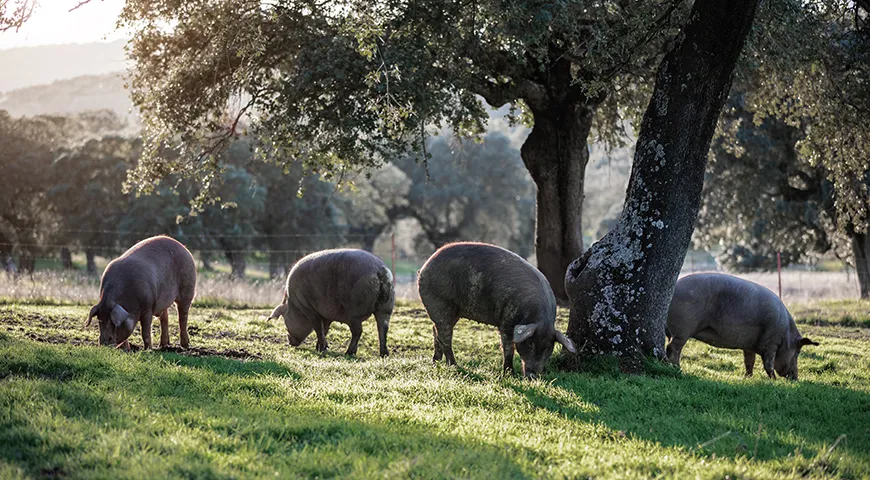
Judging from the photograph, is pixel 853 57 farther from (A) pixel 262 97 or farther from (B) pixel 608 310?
(A) pixel 262 97

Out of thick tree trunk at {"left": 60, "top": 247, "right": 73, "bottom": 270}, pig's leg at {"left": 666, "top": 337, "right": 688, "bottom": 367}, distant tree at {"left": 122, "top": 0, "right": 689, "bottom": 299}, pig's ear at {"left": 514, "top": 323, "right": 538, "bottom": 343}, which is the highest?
distant tree at {"left": 122, "top": 0, "right": 689, "bottom": 299}

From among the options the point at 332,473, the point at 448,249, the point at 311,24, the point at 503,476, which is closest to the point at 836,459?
the point at 503,476

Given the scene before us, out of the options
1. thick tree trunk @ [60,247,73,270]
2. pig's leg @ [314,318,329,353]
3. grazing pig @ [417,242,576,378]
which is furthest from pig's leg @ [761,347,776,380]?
thick tree trunk @ [60,247,73,270]

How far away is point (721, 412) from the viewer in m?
7.40

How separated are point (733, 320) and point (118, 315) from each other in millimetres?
8186

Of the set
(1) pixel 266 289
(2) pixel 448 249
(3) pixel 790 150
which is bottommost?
(1) pixel 266 289

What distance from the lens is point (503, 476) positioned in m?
5.14

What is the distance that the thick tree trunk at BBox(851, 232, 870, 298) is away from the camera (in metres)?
26.2

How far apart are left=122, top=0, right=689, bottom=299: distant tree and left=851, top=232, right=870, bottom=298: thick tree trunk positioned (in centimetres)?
1368

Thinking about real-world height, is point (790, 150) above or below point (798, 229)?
above

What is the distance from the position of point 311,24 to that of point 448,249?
245 inches

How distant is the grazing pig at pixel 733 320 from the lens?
11297mm

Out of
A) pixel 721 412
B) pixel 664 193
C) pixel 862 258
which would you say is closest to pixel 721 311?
pixel 664 193

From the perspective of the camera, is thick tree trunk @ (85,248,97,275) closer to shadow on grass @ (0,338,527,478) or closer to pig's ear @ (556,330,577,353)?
shadow on grass @ (0,338,527,478)
